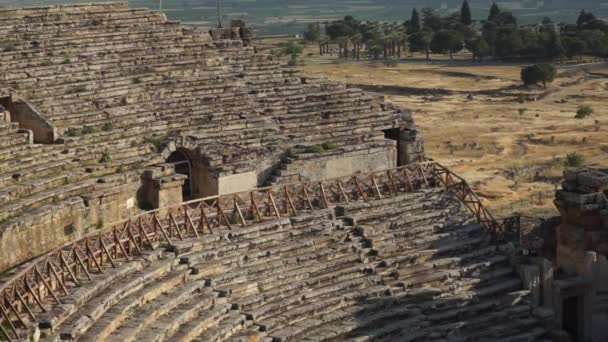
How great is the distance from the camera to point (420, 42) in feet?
335

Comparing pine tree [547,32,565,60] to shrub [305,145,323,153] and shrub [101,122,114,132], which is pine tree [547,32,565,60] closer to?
shrub [305,145,323,153]

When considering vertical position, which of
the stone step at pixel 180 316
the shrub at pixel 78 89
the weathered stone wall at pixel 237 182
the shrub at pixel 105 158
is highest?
the shrub at pixel 78 89

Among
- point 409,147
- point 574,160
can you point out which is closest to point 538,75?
point 574,160

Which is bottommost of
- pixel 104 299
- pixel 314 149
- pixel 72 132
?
pixel 104 299

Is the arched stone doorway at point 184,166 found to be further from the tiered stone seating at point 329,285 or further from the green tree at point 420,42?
the green tree at point 420,42

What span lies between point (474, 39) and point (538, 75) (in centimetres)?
2120

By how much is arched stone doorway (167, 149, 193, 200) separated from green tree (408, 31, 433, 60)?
72.2 metres

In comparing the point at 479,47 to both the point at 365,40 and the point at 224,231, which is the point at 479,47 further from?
the point at 224,231

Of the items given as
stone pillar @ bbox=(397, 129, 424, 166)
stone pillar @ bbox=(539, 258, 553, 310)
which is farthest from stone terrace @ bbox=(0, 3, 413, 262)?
stone pillar @ bbox=(539, 258, 553, 310)

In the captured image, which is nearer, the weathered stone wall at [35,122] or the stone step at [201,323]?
the stone step at [201,323]

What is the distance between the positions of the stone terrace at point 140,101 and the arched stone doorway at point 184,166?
2.01ft

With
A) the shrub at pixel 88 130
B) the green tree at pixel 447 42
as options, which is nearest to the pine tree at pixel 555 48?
the green tree at pixel 447 42

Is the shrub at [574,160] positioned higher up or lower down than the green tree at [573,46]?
lower down

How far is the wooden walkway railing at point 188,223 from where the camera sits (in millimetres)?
20422
